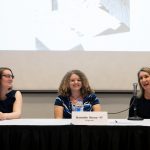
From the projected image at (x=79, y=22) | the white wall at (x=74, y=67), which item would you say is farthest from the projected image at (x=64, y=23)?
the white wall at (x=74, y=67)

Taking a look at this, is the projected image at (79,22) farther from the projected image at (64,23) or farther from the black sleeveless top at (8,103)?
the black sleeveless top at (8,103)

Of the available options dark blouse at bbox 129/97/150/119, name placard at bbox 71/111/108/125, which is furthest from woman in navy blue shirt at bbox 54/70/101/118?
name placard at bbox 71/111/108/125

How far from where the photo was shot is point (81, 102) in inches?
124

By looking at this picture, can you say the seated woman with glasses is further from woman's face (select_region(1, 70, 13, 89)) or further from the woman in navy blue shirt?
the woman in navy blue shirt

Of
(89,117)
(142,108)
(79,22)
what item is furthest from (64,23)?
(89,117)

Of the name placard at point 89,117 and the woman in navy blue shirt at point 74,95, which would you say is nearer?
the name placard at point 89,117

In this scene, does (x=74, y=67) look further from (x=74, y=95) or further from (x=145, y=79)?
(x=145, y=79)

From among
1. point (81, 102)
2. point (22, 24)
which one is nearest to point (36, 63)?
point (22, 24)
